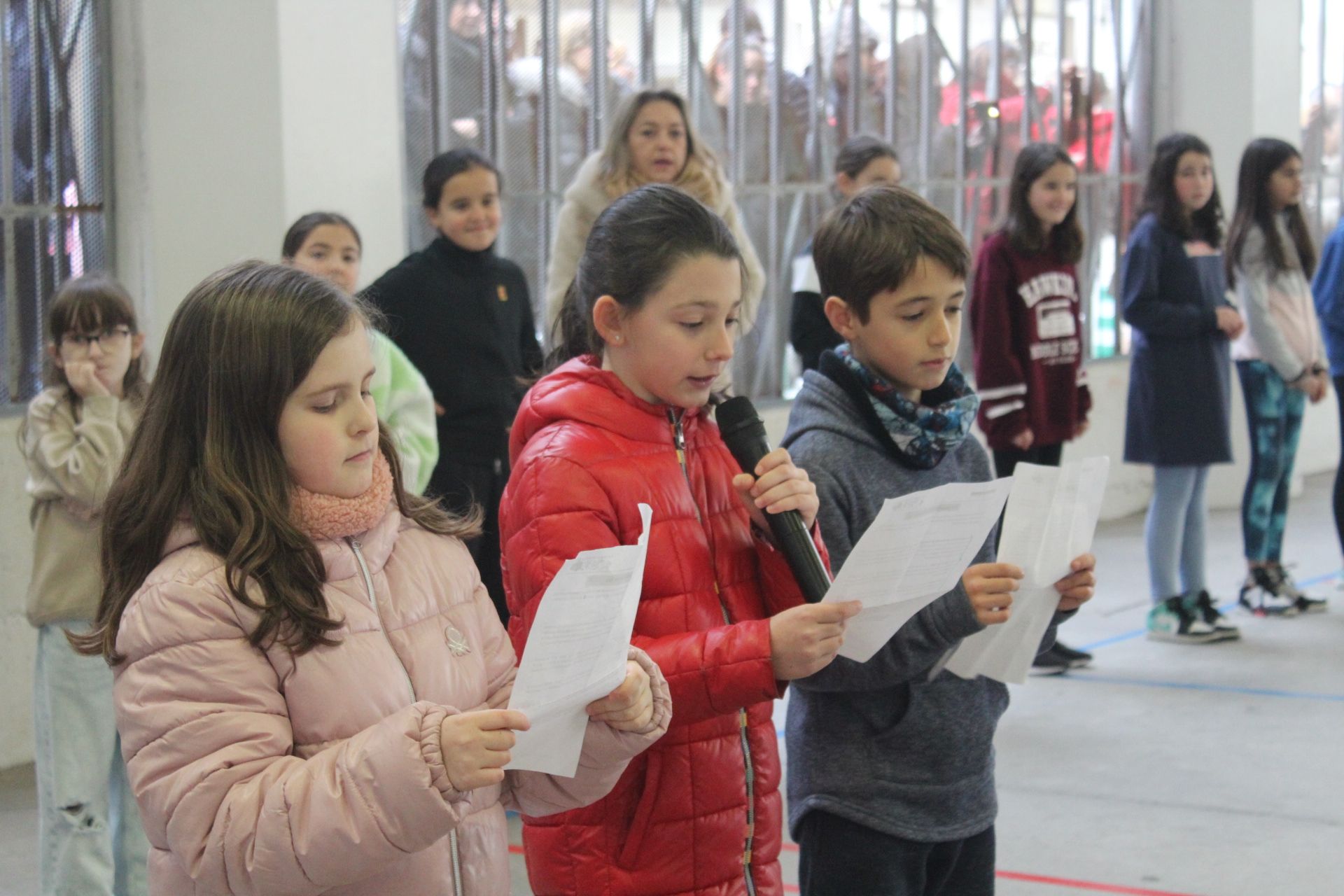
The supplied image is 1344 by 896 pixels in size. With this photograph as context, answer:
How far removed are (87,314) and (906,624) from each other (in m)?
1.98

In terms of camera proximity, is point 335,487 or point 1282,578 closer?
point 335,487

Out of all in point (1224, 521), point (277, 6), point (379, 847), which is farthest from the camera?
point (1224, 521)

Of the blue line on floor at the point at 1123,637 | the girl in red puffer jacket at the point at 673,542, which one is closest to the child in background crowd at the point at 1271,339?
the blue line on floor at the point at 1123,637

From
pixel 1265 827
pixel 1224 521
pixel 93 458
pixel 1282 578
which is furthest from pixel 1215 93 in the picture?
pixel 93 458

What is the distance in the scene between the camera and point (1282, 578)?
6.18 metres

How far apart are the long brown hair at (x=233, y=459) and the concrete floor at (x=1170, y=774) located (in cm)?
206

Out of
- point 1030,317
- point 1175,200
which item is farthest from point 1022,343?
point 1175,200

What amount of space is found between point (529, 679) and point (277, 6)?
11.3ft

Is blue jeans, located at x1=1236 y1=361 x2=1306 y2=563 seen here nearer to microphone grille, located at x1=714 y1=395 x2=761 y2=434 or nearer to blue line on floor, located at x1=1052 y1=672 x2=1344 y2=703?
blue line on floor, located at x1=1052 y1=672 x2=1344 y2=703

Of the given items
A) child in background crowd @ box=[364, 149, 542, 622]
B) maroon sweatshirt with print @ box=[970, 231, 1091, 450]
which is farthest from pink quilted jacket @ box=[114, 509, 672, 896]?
maroon sweatshirt with print @ box=[970, 231, 1091, 450]

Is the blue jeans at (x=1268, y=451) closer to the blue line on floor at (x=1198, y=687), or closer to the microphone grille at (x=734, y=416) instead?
the blue line on floor at (x=1198, y=687)

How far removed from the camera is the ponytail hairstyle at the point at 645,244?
210 centimetres

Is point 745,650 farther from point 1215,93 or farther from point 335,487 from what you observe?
point 1215,93

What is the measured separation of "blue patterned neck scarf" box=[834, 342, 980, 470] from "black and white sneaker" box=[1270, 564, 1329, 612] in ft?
14.2
